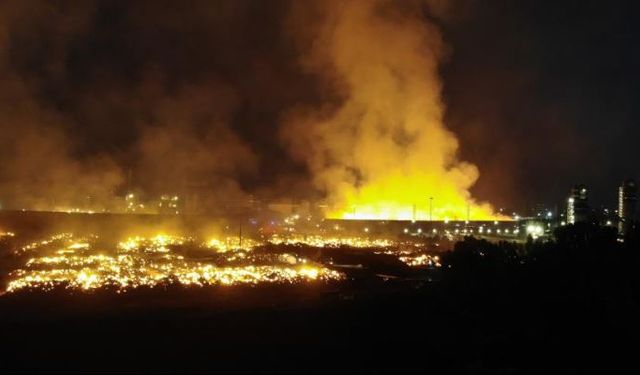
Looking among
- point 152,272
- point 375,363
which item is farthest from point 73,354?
point 152,272

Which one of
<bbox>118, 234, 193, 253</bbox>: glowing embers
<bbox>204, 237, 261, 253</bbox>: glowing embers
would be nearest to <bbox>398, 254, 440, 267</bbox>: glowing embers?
<bbox>204, 237, 261, 253</bbox>: glowing embers

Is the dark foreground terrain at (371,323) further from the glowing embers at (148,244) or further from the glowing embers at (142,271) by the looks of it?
the glowing embers at (148,244)

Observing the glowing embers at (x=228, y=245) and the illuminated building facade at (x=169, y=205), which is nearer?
the glowing embers at (x=228, y=245)

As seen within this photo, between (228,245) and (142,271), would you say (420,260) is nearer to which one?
(228,245)

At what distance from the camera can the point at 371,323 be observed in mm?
16109

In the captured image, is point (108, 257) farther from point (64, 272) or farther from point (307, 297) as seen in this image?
point (307, 297)

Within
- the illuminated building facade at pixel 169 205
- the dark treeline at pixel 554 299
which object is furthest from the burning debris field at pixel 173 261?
the illuminated building facade at pixel 169 205

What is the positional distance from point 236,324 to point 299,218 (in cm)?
4591

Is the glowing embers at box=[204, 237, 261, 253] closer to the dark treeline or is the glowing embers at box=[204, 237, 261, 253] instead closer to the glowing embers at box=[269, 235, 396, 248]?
the glowing embers at box=[269, 235, 396, 248]

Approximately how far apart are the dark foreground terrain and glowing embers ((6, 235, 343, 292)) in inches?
76.1

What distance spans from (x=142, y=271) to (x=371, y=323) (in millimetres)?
13339

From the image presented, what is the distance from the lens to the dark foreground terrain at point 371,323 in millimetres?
12422

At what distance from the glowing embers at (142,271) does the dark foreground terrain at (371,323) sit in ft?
6.34

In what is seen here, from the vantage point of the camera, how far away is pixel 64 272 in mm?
25547
